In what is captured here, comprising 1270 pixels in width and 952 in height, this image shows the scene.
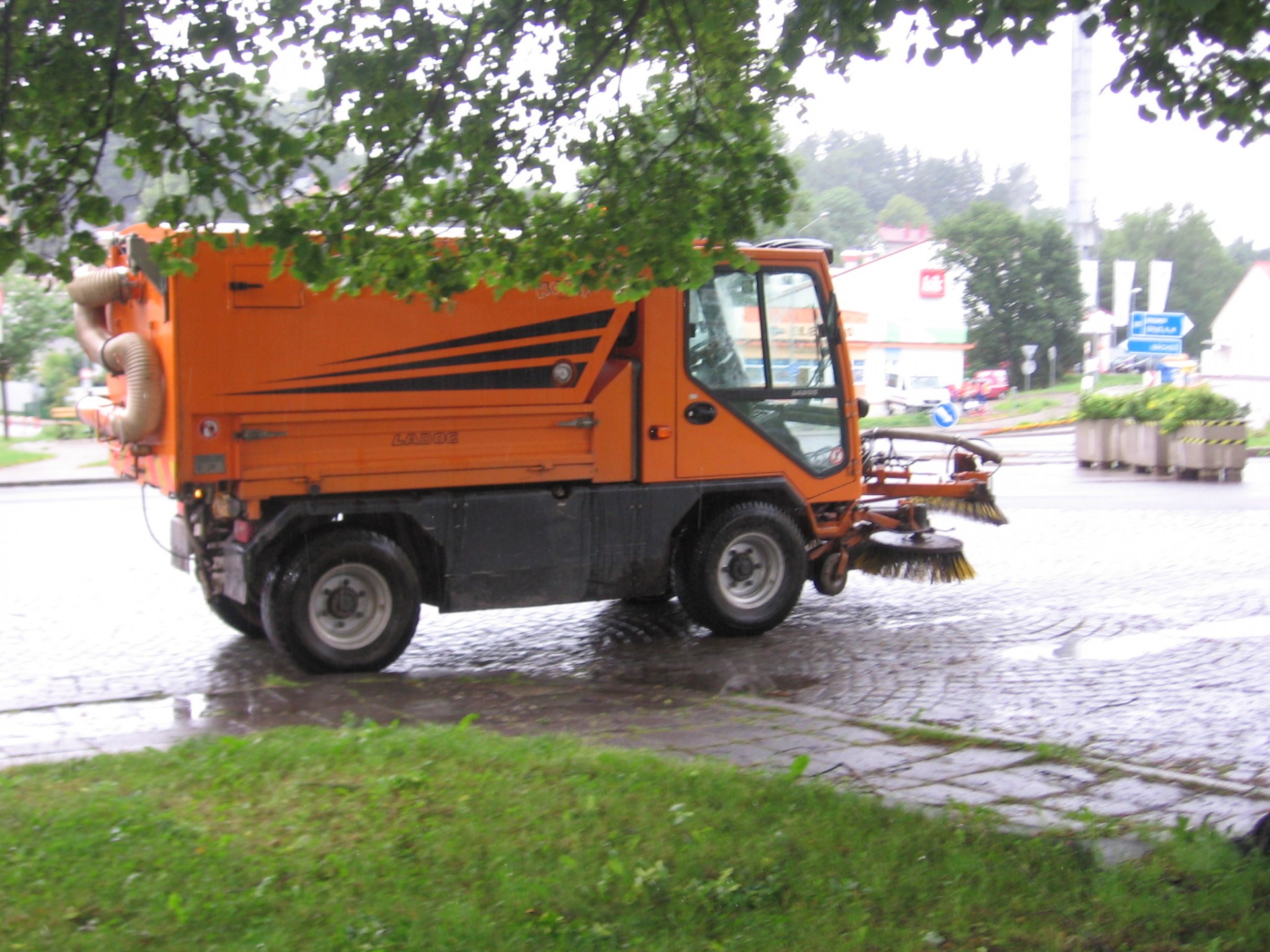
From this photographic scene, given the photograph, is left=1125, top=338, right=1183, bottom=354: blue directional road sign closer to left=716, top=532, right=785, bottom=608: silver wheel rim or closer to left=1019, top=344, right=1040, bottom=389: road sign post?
left=1019, top=344, right=1040, bottom=389: road sign post

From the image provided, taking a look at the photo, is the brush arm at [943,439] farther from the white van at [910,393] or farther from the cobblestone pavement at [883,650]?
the white van at [910,393]

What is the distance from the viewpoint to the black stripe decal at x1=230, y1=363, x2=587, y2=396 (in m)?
7.98

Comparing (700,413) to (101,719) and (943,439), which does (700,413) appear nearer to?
(943,439)

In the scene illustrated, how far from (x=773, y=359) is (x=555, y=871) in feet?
19.0

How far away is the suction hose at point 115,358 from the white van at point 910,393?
30.5 meters

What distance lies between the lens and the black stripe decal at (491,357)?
317 inches

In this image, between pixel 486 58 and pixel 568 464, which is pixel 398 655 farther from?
pixel 486 58

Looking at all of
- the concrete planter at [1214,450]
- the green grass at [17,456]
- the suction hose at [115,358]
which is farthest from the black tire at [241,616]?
the green grass at [17,456]

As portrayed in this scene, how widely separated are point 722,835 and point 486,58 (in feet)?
12.8

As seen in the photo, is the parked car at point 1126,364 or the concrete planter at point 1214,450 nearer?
the concrete planter at point 1214,450

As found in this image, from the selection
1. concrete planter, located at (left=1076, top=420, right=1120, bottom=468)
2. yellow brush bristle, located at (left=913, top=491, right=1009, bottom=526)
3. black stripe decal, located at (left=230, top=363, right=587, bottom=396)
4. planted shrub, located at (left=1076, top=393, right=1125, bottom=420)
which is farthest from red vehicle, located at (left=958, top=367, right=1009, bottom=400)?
→ black stripe decal, located at (left=230, top=363, right=587, bottom=396)

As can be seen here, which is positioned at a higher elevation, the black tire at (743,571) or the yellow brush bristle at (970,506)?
the yellow brush bristle at (970,506)

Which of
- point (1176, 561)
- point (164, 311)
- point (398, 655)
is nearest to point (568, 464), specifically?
point (398, 655)

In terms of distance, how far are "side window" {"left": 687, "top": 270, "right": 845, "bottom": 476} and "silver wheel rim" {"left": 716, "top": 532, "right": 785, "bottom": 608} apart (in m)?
0.71
